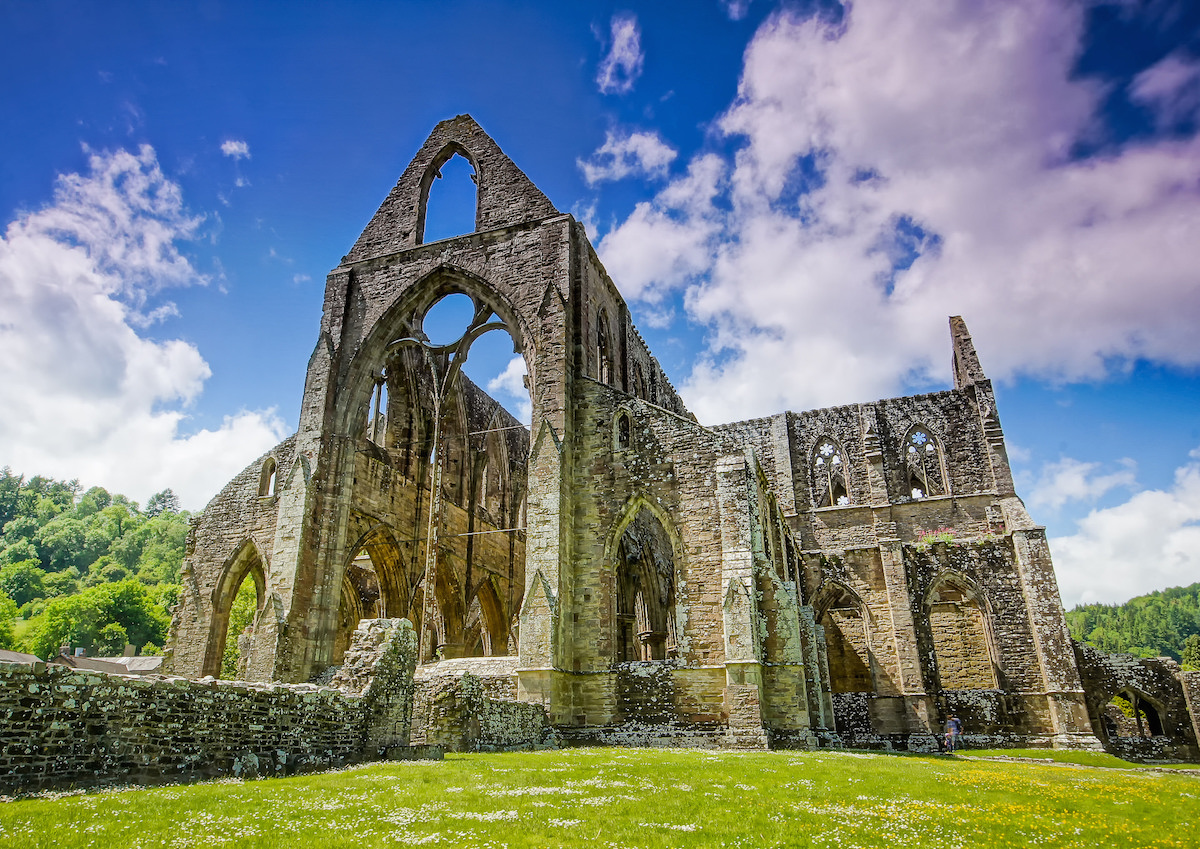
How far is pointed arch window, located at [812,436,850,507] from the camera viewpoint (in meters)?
33.8

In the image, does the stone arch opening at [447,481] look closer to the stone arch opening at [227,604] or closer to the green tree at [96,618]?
the stone arch opening at [227,604]

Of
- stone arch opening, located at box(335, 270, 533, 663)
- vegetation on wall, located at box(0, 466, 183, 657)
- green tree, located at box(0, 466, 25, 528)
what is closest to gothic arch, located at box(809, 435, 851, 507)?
stone arch opening, located at box(335, 270, 533, 663)

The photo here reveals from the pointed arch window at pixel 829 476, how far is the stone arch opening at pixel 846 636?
4425 millimetres

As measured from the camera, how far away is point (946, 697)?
26109 millimetres

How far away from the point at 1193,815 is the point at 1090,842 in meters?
2.90

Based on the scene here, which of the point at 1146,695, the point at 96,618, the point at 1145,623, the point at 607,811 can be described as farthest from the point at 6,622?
the point at 1145,623

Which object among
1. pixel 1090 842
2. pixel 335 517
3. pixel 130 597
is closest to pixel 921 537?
pixel 335 517

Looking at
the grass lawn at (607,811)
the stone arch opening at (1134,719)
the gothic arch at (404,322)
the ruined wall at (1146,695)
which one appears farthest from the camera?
the stone arch opening at (1134,719)

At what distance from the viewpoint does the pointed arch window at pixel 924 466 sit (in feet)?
108

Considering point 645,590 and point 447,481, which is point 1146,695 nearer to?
point 645,590

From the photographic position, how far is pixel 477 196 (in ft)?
73.6

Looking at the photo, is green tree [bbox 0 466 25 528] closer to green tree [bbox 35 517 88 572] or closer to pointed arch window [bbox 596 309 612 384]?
green tree [bbox 35 517 88 572]

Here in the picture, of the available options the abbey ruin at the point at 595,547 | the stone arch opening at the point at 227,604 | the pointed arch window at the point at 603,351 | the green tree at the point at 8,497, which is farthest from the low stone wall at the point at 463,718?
the green tree at the point at 8,497

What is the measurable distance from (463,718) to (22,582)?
288ft
